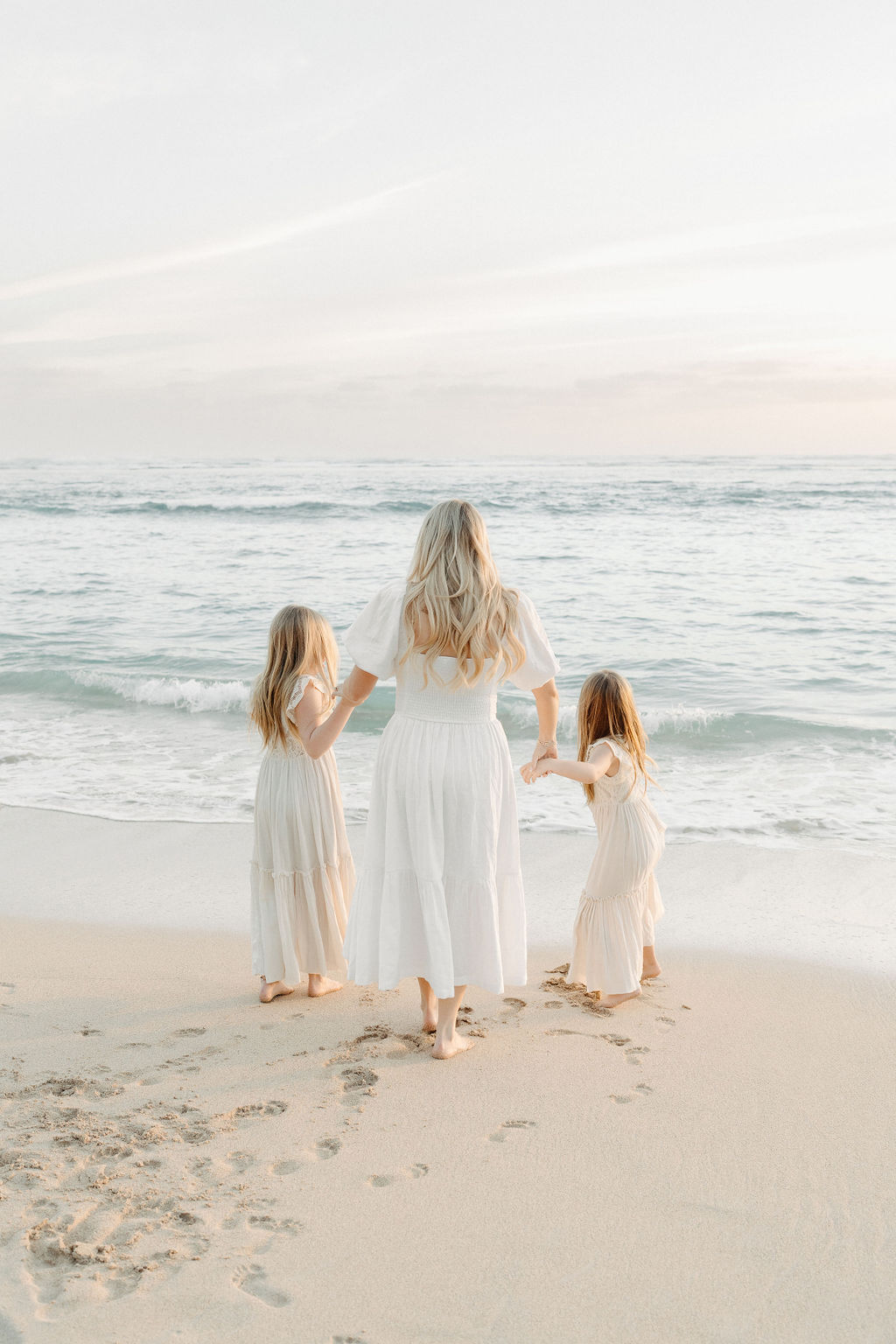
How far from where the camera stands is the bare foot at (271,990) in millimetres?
3807

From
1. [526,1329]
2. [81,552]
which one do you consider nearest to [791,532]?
[81,552]

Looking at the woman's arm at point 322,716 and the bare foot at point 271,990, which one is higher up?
the woman's arm at point 322,716

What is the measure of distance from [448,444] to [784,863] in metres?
36.0

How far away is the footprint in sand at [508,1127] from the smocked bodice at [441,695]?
1.25 metres

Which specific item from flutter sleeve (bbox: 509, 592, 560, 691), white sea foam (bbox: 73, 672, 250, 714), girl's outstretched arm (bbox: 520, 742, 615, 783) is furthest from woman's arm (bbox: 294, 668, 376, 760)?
white sea foam (bbox: 73, 672, 250, 714)

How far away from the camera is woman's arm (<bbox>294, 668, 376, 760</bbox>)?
3.20 m

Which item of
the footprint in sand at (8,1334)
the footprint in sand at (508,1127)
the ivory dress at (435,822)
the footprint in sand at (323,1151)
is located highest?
the ivory dress at (435,822)

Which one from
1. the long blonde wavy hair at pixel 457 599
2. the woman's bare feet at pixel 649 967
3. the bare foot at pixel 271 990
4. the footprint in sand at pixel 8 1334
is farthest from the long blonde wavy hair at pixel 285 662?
the footprint in sand at pixel 8 1334

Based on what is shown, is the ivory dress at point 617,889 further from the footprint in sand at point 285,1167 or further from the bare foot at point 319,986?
the footprint in sand at point 285,1167

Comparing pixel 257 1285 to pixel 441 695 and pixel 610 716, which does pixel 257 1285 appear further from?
pixel 610 716

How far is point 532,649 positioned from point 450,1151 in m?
1.55

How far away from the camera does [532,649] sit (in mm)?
3236

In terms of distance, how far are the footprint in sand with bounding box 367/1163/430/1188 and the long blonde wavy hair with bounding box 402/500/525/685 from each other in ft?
4.72

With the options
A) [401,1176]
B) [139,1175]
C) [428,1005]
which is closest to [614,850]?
[428,1005]
